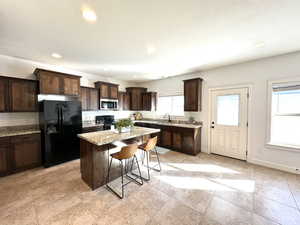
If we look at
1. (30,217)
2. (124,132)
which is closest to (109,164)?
(124,132)

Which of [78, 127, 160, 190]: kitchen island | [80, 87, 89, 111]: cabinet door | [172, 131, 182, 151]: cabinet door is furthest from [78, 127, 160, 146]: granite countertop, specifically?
[172, 131, 182, 151]: cabinet door

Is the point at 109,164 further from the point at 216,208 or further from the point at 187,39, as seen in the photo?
the point at 187,39

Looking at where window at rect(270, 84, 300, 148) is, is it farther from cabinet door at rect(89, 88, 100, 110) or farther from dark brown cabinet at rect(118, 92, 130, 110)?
cabinet door at rect(89, 88, 100, 110)

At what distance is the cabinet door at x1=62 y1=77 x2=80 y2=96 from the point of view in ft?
11.8

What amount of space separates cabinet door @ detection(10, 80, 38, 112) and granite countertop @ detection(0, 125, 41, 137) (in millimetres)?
498

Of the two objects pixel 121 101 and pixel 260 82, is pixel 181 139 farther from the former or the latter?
pixel 121 101

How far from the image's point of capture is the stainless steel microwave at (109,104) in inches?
184

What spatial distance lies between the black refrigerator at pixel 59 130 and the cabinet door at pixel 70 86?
1.23 ft

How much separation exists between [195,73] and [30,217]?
5.01 m

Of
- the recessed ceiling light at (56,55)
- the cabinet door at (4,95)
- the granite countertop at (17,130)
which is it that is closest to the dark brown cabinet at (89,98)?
the recessed ceiling light at (56,55)

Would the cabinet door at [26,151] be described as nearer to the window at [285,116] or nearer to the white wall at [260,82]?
the white wall at [260,82]

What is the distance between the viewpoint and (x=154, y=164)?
344 centimetres

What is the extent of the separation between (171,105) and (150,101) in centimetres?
90

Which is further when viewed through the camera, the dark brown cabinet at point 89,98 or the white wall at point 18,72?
the dark brown cabinet at point 89,98
